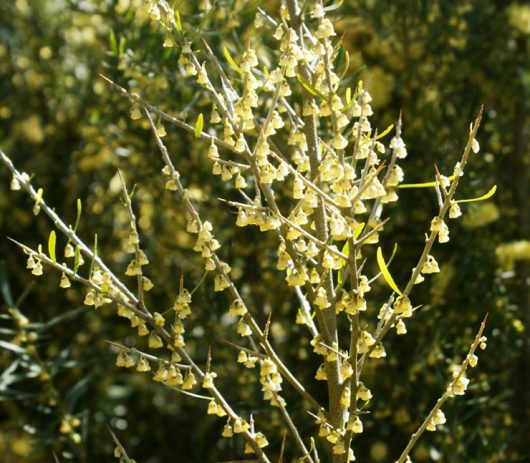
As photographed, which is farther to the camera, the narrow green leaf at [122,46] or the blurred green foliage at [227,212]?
the blurred green foliage at [227,212]

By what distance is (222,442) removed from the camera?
6.27 ft

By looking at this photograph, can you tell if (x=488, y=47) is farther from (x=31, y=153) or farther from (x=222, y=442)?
(x=31, y=153)

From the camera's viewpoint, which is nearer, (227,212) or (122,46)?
(122,46)

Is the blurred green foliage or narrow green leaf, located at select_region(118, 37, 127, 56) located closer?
narrow green leaf, located at select_region(118, 37, 127, 56)

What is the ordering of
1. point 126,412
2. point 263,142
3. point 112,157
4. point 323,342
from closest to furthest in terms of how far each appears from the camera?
point 263,142 → point 323,342 → point 112,157 → point 126,412

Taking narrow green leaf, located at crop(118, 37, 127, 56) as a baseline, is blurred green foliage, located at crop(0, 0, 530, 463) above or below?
below

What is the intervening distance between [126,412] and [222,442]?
51 cm

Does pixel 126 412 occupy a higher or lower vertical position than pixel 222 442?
lower

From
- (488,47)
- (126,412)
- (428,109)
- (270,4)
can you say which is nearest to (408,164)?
(428,109)

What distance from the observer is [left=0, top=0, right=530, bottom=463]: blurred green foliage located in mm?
1668

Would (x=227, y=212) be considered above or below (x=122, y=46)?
below

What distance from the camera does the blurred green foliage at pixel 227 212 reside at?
1.67 meters

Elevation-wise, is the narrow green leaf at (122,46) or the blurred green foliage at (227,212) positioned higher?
the narrow green leaf at (122,46)

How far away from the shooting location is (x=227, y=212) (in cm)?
183
